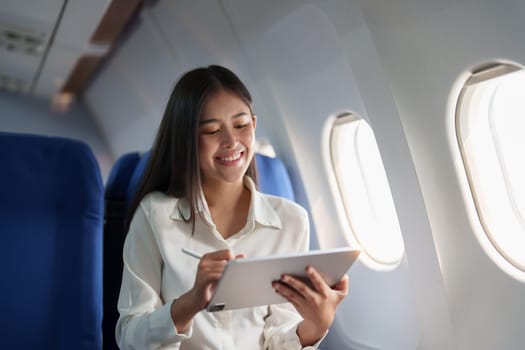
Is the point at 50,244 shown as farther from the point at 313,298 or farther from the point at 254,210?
the point at 313,298

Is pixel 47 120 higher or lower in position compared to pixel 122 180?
higher

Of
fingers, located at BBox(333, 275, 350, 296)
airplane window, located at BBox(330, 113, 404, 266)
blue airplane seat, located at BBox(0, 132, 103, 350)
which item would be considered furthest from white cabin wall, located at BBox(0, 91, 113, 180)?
fingers, located at BBox(333, 275, 350, 296)

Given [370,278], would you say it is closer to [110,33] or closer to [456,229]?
[456,229]

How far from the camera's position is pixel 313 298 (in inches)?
61.5

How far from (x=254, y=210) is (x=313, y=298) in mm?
452

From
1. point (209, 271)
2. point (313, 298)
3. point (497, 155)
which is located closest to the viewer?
point (209, 271)

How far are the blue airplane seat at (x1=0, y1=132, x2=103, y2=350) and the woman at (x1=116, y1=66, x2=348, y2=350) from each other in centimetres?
18

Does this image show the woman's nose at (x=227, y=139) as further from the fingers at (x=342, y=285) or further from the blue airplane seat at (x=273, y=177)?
the blue airplane seat at (x=273, y=177)

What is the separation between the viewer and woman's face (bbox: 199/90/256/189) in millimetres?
1840

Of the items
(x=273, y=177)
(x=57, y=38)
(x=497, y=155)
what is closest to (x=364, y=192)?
(x=273, y=177)

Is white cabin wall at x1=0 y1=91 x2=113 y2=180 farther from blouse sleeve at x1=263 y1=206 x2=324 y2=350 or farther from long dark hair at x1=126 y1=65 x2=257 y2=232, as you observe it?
blouse sleeve at x1=263 y1=206 x2=324 y2=350

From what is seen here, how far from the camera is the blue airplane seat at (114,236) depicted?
231 centimetres

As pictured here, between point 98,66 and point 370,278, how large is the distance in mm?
3908

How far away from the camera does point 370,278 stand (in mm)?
2582
